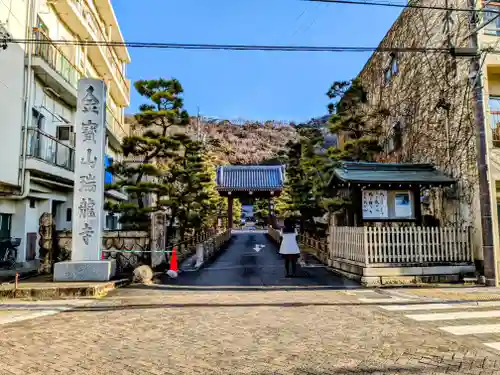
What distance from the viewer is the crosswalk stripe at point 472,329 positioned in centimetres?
570

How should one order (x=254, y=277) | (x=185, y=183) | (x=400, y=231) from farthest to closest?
(x=185, y=183), (x=254, y=277), (x=400, y=231)

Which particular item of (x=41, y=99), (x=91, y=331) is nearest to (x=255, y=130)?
(x=41, y=99)

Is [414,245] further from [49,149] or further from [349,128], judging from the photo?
[49,149]

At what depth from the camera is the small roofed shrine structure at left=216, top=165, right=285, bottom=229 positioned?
113ft

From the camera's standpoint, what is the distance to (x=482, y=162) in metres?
9.91

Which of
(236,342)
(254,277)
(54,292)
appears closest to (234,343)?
(236,342)

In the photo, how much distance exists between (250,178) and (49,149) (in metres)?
22.8

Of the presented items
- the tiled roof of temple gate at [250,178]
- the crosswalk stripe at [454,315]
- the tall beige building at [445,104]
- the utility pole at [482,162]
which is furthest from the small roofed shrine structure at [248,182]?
the crosswalk stripe at [454,315]

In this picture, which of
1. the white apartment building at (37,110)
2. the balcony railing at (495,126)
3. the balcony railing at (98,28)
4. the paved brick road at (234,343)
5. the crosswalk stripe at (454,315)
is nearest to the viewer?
the paved brick road at (234,343)

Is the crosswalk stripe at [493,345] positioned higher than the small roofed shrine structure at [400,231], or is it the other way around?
the small roofed shrine structure at [400,231]

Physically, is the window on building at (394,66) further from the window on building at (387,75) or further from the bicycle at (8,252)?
the bicycle at (8,252)

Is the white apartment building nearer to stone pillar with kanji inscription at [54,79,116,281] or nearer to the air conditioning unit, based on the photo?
the air conditioning unit

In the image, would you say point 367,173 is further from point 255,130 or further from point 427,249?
point 255,130

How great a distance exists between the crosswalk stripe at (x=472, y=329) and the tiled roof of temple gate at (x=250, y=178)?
28396 millimetres
